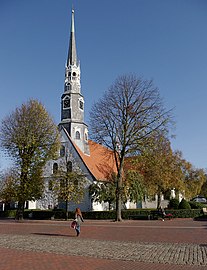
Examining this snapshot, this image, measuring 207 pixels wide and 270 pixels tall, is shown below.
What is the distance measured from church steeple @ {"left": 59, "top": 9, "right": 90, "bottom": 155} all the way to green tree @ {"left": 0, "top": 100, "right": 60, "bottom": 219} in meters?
12.6

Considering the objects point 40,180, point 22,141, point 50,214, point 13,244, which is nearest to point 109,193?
point 50,214

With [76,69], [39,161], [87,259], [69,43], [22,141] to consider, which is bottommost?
[87,259]

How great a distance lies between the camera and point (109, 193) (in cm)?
3834

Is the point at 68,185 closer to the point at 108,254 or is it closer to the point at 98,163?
the point at 98,163

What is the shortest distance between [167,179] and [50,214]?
15.9 meters

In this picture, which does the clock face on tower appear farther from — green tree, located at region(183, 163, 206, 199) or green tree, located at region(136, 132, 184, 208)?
green tree, located at region(183, 163, 206, 199)

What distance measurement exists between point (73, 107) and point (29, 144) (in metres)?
16.4

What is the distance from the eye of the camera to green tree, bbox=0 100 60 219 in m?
31.0

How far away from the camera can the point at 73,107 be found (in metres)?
46.2

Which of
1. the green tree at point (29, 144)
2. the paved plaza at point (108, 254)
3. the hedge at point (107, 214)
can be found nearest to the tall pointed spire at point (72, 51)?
the green tree at point (29, 144)

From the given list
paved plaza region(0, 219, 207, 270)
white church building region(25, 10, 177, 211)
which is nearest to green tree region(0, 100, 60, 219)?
Answer: white church building region(25, 10, 177, 211)

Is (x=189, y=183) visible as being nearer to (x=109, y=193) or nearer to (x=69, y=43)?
(x=109, y=193)

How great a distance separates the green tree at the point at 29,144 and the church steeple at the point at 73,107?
12.6m

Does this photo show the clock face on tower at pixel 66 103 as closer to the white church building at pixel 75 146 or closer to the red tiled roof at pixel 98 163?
the white church building at pixel 75 146
